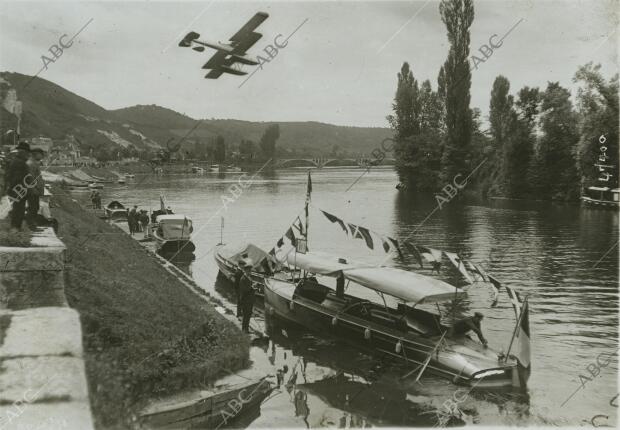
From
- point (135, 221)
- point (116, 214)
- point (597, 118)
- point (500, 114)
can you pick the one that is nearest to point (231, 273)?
point (135, 221)

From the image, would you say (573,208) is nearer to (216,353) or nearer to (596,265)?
(596,265)

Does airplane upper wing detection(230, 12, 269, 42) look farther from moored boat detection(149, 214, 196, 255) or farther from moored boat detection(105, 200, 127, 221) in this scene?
moored boat detection(105, 200, 127, 221)

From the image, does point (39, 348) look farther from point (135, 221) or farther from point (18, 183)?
point (135, 221)

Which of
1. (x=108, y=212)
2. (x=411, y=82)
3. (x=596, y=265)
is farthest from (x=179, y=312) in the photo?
(x=411, y=82)

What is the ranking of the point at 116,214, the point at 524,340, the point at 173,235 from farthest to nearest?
the point at 116,214 < the point at 173,235 < the point at 524,340

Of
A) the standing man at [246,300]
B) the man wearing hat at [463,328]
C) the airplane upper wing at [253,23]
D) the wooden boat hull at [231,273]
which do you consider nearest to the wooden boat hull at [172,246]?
the wooden boat hull at [231,273]

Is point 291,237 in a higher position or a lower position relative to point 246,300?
higher

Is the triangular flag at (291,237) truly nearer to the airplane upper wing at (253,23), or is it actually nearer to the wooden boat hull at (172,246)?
the airplane upper wing at (253,23)
